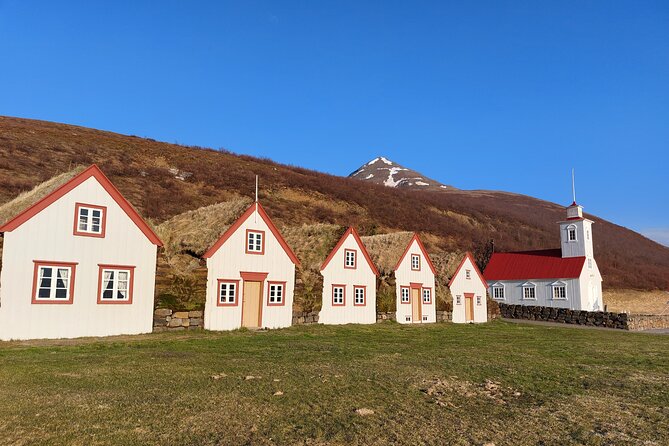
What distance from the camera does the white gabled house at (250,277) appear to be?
24.1 m

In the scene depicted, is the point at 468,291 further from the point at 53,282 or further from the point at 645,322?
the point at 53,282

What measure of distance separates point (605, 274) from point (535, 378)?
241ft

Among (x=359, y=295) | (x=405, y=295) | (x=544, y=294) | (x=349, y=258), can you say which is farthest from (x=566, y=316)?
(x=349, y=258)

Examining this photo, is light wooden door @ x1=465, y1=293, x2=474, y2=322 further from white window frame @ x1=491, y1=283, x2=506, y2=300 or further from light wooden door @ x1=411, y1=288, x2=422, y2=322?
white window frame @ x1=491, y1=283, x2=506, y2=300

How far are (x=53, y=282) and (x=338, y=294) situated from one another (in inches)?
629

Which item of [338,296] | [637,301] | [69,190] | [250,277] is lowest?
[637,301]

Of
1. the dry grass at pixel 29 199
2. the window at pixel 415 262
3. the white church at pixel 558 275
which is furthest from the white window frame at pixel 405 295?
the dry grass at pixel 29 199

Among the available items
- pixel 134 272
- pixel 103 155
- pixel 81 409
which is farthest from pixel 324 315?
pixel 103 155

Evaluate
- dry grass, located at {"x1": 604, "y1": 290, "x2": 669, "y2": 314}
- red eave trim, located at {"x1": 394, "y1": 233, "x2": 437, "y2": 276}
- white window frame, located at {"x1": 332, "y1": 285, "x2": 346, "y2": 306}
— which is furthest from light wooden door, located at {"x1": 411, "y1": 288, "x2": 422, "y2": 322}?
dry grass, located at {"x1": 604, "y1": 290, "x2": 669, "y2": 314}

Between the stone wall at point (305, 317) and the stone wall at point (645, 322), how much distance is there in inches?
1086

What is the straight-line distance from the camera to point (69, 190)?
20.4 metres

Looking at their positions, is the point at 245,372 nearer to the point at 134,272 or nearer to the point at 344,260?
the point at 134,272

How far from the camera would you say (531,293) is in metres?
50.6

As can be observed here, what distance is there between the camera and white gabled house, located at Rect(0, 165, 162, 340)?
18.8m
